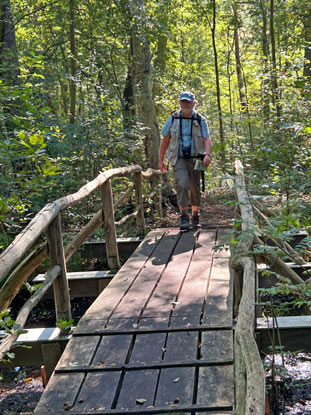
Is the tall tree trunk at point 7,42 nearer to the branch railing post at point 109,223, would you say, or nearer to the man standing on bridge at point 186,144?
the man standing on bridge at point 186,144

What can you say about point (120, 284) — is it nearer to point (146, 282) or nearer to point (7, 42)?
point (146, 282)

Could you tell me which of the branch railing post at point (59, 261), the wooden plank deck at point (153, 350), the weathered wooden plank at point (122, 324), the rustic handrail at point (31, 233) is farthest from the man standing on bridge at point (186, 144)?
the weathered wooden plank at point (122, 324)

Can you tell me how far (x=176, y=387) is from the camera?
3.15 metres

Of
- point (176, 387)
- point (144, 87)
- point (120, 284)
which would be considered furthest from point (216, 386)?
point (144, 87)

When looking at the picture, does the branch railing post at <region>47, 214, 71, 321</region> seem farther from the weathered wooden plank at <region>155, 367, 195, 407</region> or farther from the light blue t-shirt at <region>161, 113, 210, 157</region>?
the light blue t-shirt at <region>161, 113, 210, 157</region>

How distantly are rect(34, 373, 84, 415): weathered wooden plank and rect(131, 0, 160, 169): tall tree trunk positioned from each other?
851 cm

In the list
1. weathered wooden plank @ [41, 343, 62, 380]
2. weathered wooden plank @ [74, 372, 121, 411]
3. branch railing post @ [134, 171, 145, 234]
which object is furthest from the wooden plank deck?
branch railing post @ [134, 171, 145, 234]

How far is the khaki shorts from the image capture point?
7.34m

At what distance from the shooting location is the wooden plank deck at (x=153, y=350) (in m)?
3.04

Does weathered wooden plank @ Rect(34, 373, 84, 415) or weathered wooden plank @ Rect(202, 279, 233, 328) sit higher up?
weathered wooden plank @ Rect(202, 279, 233, 328)

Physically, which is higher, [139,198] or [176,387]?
[139,198]

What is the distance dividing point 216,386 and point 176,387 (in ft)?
0.82

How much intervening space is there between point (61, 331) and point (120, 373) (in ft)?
3.47

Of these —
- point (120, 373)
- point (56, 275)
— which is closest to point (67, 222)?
point (56, 275)
